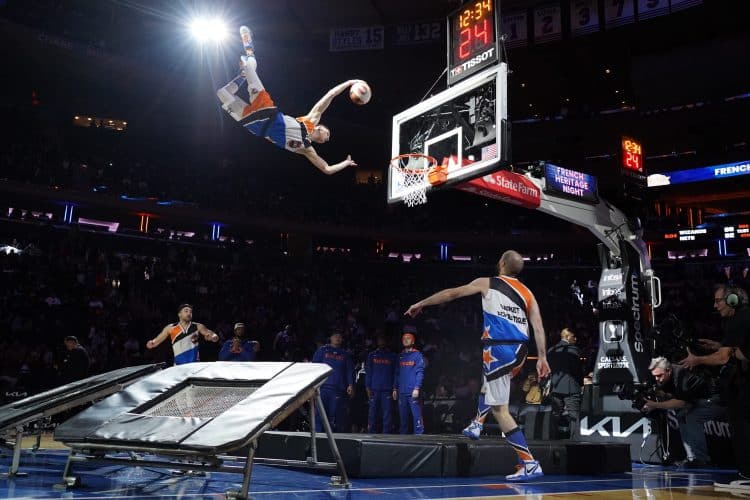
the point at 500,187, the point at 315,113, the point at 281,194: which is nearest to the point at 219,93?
the point at 315,113

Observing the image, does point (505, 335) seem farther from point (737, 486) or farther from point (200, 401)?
point (200, 401)

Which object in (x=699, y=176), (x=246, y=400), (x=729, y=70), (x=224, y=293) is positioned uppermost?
(x=729, y=70)

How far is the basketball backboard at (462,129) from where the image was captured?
784 centimetres

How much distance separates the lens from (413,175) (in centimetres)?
902

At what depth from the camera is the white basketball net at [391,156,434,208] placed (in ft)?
29.0

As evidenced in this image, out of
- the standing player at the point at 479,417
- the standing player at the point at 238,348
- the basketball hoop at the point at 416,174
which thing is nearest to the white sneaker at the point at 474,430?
the standing player at the point at 479,417

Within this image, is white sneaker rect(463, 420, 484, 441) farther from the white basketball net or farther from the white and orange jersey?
the white basketball net

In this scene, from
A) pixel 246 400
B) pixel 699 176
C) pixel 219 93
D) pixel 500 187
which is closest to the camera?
pixel 246 400

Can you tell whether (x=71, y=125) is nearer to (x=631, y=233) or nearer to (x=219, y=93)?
(x=219, y=93)

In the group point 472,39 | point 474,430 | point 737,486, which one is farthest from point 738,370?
point 472,39

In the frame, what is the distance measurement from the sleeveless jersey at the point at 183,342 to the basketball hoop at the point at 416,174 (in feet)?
12.4

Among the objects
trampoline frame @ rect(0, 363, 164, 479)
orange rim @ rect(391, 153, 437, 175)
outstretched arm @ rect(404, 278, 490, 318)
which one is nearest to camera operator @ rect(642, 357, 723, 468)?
outstretched arm @ rect(404, 278, 490, 318)

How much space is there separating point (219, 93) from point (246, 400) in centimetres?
521

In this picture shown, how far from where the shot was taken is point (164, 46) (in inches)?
896
